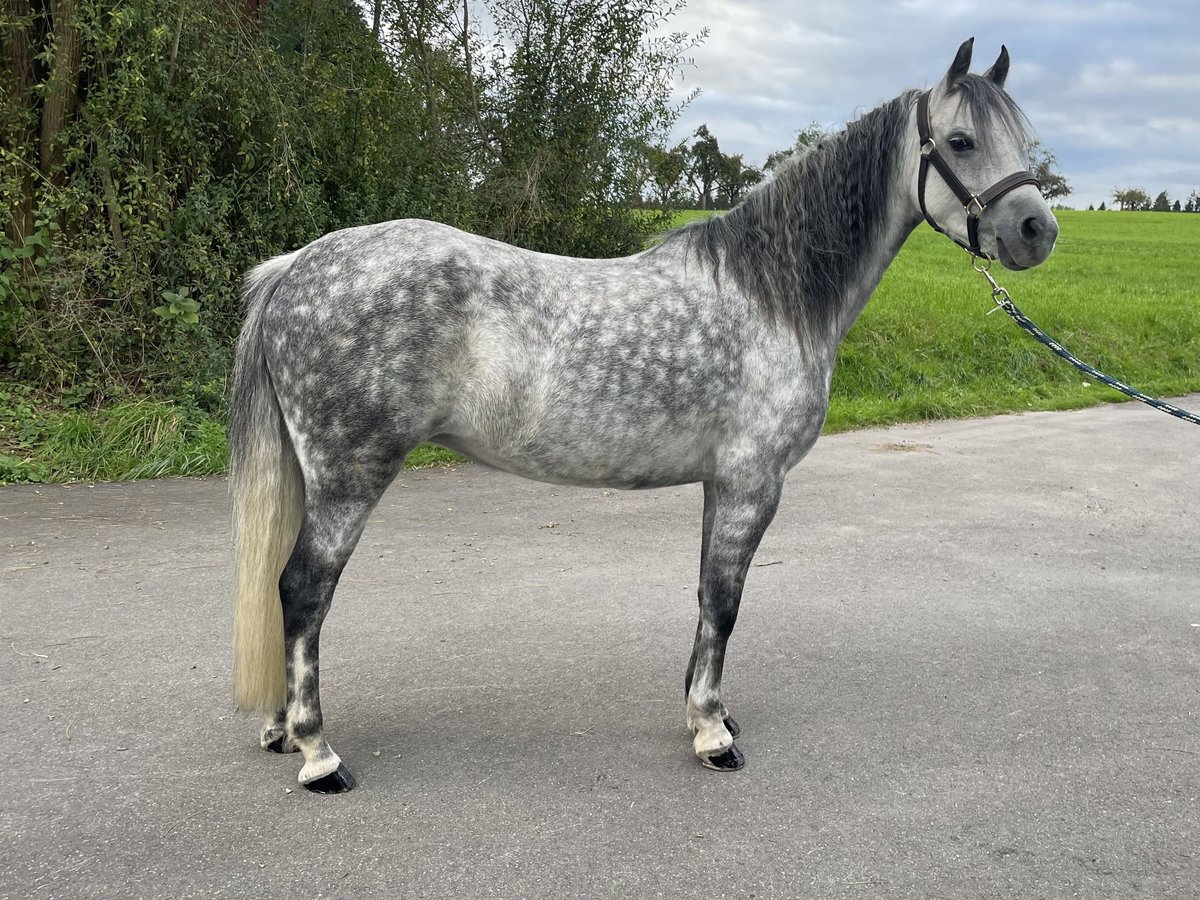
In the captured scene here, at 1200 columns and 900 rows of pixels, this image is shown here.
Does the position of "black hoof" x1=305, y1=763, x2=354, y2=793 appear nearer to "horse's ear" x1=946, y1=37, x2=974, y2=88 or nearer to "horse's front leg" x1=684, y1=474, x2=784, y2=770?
"horse's front leg" x1=684, y1=474, x2=784, y2=770

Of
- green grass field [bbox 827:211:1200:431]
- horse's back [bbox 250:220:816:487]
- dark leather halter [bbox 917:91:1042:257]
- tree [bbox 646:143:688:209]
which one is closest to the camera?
horse's back [bbox 250:220:816:487]

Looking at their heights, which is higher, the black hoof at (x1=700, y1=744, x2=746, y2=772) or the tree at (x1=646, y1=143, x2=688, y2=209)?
the tree at (x1=646, y1=143, x2=688, y2=209)

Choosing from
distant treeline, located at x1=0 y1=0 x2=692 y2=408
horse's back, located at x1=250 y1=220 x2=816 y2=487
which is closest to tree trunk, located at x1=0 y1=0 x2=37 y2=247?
distant treeline, located at x1=0 y1=0 x2=692 y2=408

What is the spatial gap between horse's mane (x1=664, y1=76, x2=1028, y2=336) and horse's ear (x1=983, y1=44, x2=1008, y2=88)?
26cm

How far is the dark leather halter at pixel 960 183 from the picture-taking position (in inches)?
112

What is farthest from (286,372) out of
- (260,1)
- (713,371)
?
(260,1)

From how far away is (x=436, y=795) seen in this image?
2754mm

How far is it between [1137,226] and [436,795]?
48.6m

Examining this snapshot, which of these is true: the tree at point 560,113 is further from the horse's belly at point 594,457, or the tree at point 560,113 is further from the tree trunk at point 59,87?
the horse's belly at point 594,457

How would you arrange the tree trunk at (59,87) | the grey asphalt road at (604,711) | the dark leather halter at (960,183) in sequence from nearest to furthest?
the grey asphalt road at (604,711), the dark leather halter at (960,183), the tree trunk at (59,87)

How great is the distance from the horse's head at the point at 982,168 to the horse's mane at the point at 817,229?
0.14 metres

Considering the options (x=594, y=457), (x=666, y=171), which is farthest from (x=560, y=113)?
(x=594, y=457)

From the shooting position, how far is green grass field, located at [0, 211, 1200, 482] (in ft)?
20.6

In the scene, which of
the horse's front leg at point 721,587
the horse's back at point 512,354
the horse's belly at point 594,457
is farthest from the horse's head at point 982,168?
the horse's belly at point 594,457
